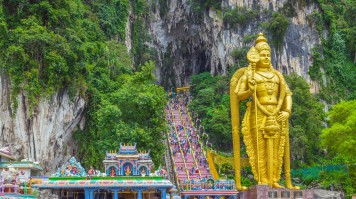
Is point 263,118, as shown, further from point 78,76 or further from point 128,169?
point 78,76

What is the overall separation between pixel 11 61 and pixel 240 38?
18.1 m

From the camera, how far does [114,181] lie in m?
17.2

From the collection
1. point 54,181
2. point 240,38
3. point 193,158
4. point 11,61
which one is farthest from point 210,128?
point 54,181

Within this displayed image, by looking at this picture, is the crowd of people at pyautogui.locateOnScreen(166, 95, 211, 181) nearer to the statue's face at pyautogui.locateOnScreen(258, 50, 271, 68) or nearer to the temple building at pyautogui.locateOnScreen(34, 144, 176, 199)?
the temple building at pyautogui.locateOnScreen(34, 144, 176, 199)

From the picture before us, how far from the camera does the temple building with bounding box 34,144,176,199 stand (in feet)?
56.0

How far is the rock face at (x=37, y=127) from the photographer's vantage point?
21.4 meters

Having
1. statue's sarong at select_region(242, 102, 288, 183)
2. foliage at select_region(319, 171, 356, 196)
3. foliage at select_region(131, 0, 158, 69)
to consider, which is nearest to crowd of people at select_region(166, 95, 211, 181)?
foliage at select_region(131, 0, 158, 69)

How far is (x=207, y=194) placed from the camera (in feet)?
68.3

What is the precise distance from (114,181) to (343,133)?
34.3ft

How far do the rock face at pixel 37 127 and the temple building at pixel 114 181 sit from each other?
3.80 metres

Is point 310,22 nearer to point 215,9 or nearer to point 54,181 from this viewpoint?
point 215,9

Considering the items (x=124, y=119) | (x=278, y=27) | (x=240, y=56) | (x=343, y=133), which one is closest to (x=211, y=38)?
(x=240, y=56)

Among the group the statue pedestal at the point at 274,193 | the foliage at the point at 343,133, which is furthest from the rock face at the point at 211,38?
the statue pedestal at the point at 274,193

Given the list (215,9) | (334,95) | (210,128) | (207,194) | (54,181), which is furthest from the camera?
(215,9)
